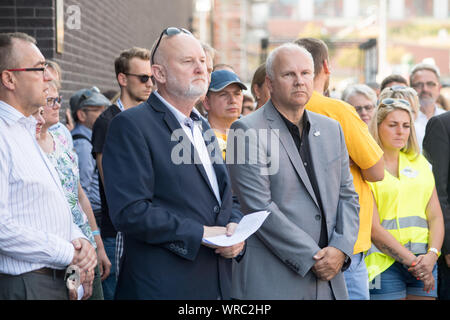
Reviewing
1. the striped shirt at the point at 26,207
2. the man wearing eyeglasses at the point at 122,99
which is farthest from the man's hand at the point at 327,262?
the man wearing eyeglasses at the point at 122,99

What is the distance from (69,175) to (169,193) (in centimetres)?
122

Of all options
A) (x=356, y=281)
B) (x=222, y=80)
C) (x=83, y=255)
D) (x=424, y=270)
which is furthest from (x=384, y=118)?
(x=83, y=255)

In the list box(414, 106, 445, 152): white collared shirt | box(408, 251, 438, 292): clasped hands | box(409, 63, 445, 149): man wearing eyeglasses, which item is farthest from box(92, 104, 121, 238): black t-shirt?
box(409, 63, 445, 149): man wearing eyeglasses

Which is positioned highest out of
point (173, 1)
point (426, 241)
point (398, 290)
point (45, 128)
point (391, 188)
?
point (173, 1)

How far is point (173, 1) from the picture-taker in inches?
842

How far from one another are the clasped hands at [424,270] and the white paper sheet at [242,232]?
6.28 ft

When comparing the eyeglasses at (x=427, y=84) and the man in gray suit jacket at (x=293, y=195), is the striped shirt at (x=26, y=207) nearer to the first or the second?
the man in gray suit jacket at (x=293, y=195)

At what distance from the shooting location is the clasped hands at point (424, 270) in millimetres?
4645

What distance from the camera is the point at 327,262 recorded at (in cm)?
355

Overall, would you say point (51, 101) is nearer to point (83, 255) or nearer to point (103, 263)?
point (103, 263)

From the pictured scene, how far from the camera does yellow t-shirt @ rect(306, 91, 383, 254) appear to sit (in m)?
4.10
